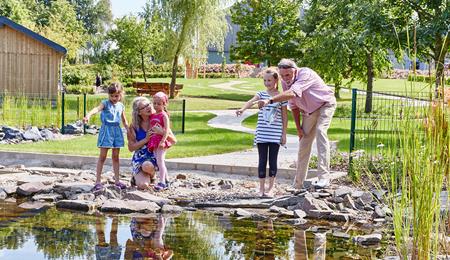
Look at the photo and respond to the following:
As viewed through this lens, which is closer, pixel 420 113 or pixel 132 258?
pixel 420 113

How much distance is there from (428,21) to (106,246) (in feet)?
45.7

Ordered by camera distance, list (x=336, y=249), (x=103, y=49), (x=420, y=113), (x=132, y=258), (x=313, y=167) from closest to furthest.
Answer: (x=420, y=113) < (x=132, y=258) < (x=336, y=249) < (x=313, y=167) < (x=103, y=49)

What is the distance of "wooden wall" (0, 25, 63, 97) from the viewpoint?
92.1 feet

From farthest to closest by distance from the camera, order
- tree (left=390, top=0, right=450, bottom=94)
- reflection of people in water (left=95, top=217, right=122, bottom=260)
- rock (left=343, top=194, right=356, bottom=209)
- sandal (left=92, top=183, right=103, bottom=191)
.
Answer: tree (left=390, top=0, right=450, bottom=94) < sandal (left=92, top=183, right=103, bottom=191) < rock (left=343, top=194, right=356, bottom=209) < reflection of people in water (left=95, top=217, right=122, bottom=260)

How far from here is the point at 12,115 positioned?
17.9 metres

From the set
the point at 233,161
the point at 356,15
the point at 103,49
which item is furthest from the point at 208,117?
the point at 103,49

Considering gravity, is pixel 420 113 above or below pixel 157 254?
above

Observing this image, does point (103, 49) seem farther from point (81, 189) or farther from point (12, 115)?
point (81, 189)

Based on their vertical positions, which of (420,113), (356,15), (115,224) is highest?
(356,15)

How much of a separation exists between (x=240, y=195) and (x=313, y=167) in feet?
7.73

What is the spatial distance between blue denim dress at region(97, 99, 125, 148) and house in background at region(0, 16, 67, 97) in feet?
62.6

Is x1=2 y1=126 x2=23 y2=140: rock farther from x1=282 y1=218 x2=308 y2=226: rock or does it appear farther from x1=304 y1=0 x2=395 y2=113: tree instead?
x1=282 y1=218 x2=308 y2=226: rock

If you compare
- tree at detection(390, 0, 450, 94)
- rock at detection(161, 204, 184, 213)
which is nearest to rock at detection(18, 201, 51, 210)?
rock at detection(161, 204, 184, 213)

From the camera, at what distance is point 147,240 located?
709 cm
